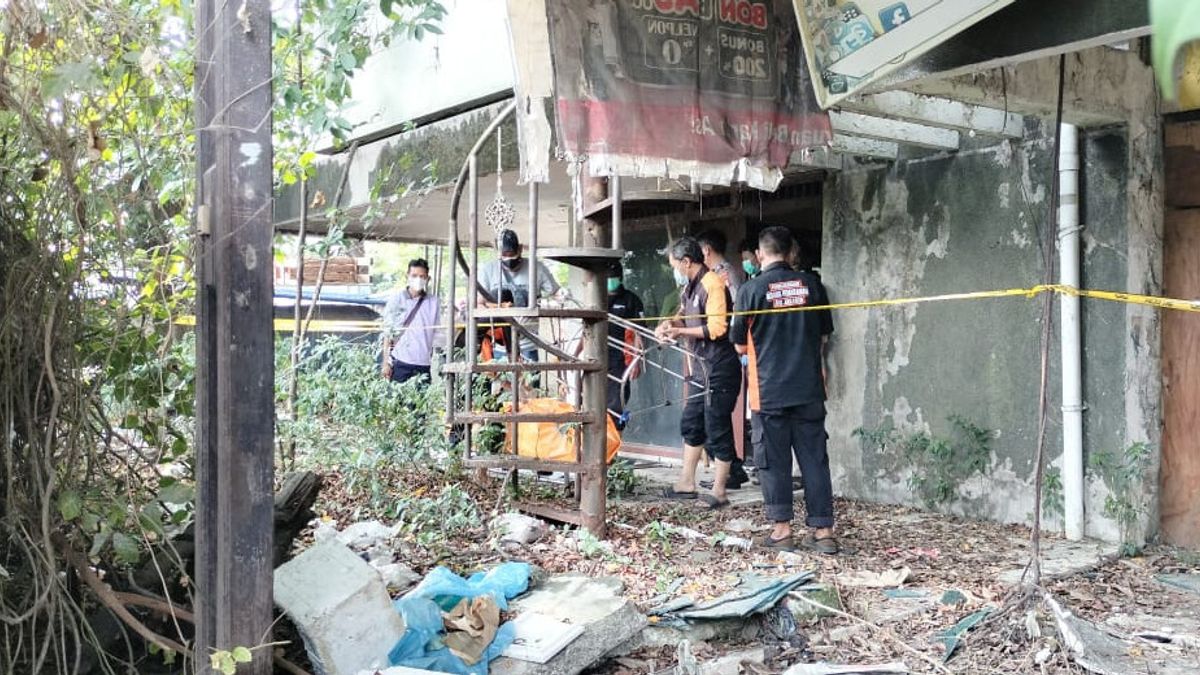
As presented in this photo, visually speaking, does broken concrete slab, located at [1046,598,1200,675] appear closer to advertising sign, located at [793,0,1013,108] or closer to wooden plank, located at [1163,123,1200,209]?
advertising sign, located at [793,0,1013,108]

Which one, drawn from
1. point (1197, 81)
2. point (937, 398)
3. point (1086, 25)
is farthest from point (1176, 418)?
point (1086, 25)

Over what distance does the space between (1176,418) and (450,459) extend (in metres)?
4.52

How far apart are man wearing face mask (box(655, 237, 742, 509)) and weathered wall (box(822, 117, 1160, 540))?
1.03 meters

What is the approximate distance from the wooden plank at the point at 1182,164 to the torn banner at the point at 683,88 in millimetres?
2160

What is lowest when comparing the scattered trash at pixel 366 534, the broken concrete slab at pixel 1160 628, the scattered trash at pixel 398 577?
the broken concrete slab at pixel 1160 628

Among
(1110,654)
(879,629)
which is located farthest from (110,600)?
(1110,654)

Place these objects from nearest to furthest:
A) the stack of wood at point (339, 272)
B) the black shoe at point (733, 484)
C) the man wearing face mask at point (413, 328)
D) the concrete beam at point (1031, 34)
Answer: the concrete beam at point (1031, 34) → the black shoe at point (733, 484) → the man wearing face mask at point (413, 328) → the stack of wood at point (339, 272)

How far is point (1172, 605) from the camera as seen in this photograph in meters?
4.76

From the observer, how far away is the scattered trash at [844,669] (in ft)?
12.6

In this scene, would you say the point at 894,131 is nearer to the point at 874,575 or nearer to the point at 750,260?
the point at 750,260

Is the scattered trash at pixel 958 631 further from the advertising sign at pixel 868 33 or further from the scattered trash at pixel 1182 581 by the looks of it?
the advertising sign at pixel 868 33

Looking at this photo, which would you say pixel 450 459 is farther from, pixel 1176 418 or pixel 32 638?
pixel 1176 418

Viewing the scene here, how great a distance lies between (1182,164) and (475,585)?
15.2 ft

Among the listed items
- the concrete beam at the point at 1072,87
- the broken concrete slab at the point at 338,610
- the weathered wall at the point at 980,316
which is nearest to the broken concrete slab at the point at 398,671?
the broken concrete slab at the point at 338,610
